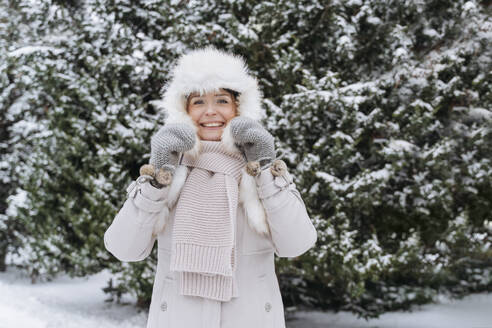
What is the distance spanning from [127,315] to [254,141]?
4045 mm

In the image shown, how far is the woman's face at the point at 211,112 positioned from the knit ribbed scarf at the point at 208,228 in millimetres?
80

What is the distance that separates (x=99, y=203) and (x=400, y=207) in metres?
2.88

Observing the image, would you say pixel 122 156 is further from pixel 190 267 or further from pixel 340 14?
pixel 190 267

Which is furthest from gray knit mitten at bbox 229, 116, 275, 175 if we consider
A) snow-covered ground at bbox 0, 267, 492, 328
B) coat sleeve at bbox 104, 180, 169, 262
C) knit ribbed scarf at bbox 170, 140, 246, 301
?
snow-covered ground at bbox 0, 267, 492, 328

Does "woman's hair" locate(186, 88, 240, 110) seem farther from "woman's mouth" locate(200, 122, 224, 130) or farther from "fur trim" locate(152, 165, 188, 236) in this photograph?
"fur trim" locate(152, 165, 188, 236)

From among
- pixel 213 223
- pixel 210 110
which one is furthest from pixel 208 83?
pixel 213 223

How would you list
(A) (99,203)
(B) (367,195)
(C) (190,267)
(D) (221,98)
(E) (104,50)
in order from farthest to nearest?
(E) (104,50)
(A) (99,203)
(B) (367,195)
(D) (221,98)
(C) (190,267)

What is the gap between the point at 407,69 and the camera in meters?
3.93

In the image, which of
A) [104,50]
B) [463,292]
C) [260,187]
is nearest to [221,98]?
[260,187]

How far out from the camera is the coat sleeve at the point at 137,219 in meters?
1.63

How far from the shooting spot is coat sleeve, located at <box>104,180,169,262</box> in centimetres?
163

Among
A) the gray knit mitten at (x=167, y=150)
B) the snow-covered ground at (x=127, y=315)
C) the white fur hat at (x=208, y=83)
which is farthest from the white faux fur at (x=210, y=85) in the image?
the snow-covered ground at (x=127, y=315)

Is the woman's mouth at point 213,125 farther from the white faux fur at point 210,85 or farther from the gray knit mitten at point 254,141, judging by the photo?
the gray knit mitten at point 254,141

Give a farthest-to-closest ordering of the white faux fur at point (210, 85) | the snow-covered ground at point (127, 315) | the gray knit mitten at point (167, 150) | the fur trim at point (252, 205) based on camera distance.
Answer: the snow-covered ground at point (127, 315) → the white faux fur at point (210, 85) → the fur trim at point (252, 205) → the gray knit mitten at point (167, 150)
